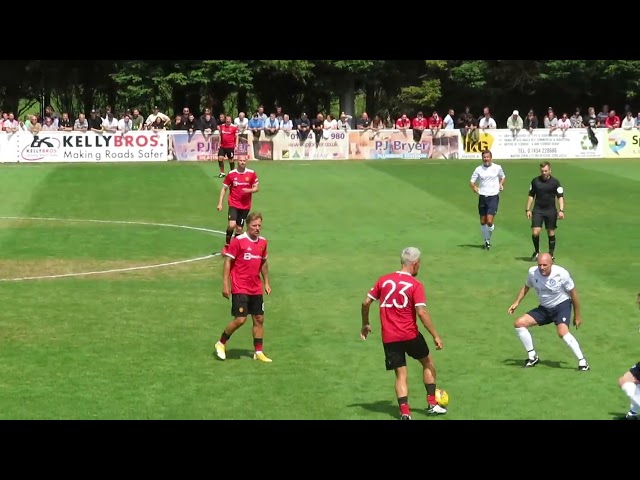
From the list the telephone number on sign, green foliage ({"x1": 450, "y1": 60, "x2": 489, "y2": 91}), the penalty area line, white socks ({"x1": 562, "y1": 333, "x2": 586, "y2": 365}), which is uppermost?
green foliage ({"x1": 450, "y1": 60, "x2": 489, "y2": 91})

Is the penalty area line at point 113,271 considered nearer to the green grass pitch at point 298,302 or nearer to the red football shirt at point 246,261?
the green grass pitch at point 298,302

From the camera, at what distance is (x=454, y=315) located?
22250 millimetres

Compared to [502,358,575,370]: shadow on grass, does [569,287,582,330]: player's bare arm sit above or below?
above

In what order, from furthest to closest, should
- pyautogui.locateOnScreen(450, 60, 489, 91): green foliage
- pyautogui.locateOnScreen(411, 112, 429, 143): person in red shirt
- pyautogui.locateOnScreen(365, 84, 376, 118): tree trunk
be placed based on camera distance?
pyautogui.locateOnScreen(365, 84, 376, 118): tree trunk, pyautogui.locateOnScreen(450, 60, 489, 91): green foliage, pyautogui.locateOnScreen(411, 112, 429, 143): person in red shirt

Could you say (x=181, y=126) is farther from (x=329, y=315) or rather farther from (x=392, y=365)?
(x=392, y=365)

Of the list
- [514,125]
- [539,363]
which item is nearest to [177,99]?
[514,125]

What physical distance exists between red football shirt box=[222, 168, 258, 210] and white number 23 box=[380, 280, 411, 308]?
13.0m

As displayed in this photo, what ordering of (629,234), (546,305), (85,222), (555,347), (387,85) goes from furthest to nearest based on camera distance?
1. (387,85)
2. (85,222)
3. (629,234)
4. (555,347)
5. (546,305)

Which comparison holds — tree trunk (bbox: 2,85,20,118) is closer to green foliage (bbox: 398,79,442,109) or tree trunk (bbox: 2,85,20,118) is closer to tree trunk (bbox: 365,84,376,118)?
tree trunk (bbox: 365,84,376,118)

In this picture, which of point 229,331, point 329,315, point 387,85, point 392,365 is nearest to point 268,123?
point 387,85

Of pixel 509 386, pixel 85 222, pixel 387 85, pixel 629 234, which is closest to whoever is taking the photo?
pixel 509 386

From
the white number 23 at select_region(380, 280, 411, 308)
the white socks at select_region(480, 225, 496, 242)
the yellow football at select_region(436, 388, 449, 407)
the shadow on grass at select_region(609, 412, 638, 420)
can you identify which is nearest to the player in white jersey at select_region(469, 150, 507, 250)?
the white socks at select_region(480, 225, 496, 242)

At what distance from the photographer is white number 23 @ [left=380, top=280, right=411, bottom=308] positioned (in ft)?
49.5

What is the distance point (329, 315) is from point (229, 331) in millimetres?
3996
